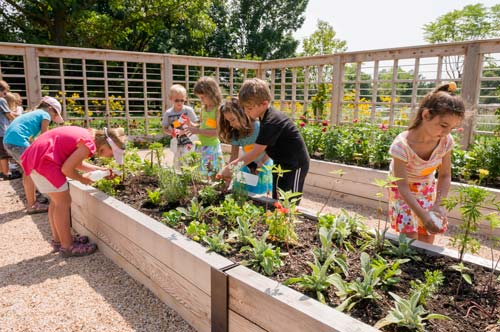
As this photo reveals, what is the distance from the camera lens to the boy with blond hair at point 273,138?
2.45 metres

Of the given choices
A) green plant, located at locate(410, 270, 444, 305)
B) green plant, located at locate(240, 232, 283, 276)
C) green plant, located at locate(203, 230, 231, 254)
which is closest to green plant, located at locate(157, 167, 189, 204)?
green plant, located at locate(203, 230, 231, 254)

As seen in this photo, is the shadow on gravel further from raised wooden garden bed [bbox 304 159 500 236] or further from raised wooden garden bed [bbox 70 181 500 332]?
raised wooden garden bed [bbox 304 159 500 236]

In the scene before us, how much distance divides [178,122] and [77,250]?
1.37m

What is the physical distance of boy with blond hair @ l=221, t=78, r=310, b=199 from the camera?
96.4 inches

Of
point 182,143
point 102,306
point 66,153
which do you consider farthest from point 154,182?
point 102,306

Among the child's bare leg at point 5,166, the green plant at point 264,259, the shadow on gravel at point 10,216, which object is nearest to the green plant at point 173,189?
the green plant at point 264,259

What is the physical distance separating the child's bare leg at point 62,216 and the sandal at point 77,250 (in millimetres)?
34

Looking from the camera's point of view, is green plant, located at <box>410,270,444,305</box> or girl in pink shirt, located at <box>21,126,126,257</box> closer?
green plant, located at <box>410,270,444,305</box>

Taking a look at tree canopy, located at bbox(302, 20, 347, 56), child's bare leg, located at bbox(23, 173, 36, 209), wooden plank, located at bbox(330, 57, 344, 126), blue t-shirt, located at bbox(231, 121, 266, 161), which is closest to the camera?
blue t-shirt, located at bbox(231, 121, 266, 161)

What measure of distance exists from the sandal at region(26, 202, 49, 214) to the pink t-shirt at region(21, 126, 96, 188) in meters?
1.32

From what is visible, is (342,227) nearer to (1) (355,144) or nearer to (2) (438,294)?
(2) (438,294)

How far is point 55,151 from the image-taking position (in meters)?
2.66

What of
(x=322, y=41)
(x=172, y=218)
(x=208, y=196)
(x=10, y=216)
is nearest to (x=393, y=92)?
(x=208, y=196)

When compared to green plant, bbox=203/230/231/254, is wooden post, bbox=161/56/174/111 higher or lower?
higher
